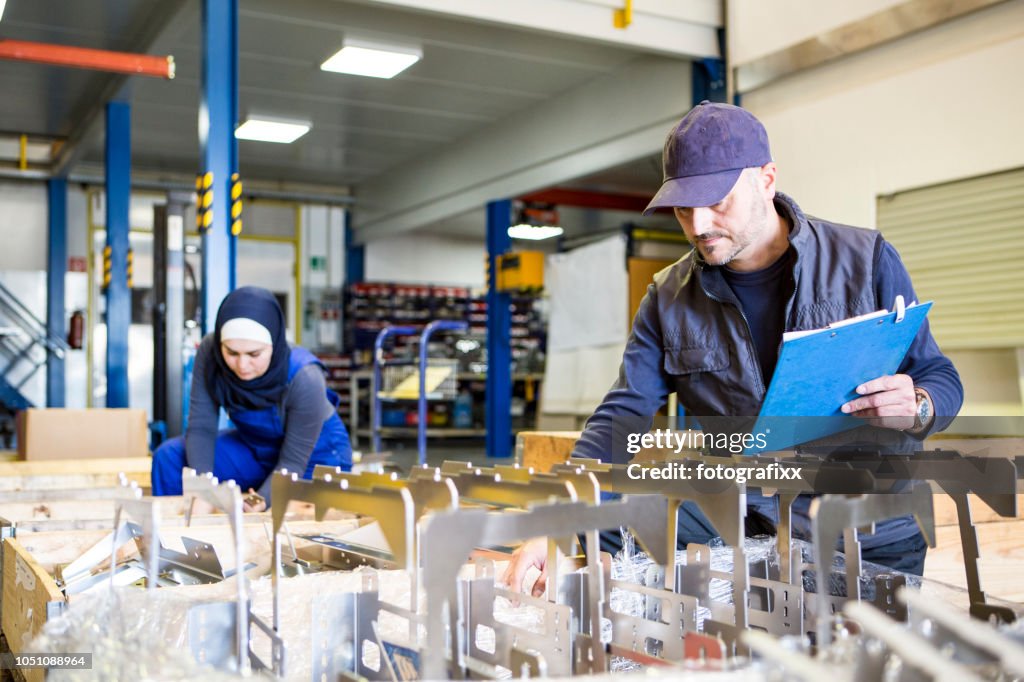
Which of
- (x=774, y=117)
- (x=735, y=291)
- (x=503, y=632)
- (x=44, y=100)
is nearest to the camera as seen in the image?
(x=503, y=632)

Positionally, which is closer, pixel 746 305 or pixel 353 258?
pixel 746 305

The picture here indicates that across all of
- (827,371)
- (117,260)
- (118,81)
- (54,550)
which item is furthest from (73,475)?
(118,81)

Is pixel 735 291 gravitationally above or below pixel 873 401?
above

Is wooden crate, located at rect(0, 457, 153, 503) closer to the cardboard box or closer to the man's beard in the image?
the cardboard box

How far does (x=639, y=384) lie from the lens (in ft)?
6.59

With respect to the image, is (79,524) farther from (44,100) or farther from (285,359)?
(44,100)

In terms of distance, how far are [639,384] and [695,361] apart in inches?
5.6

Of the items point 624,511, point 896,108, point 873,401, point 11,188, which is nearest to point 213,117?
point 896,108

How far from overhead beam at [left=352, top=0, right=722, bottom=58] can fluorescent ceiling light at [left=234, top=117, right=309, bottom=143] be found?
13.5ft

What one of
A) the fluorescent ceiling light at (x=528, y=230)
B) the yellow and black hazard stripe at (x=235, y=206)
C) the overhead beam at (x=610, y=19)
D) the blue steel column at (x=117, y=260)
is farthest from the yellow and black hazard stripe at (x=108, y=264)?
the fluorescent ceiling light at (x=528, y=230)

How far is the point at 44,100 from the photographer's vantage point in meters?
8.47

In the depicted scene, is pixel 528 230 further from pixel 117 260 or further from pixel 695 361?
pixel 695 361

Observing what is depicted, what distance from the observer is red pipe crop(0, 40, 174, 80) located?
17.7 ft

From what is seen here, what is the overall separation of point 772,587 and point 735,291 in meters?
0.87
